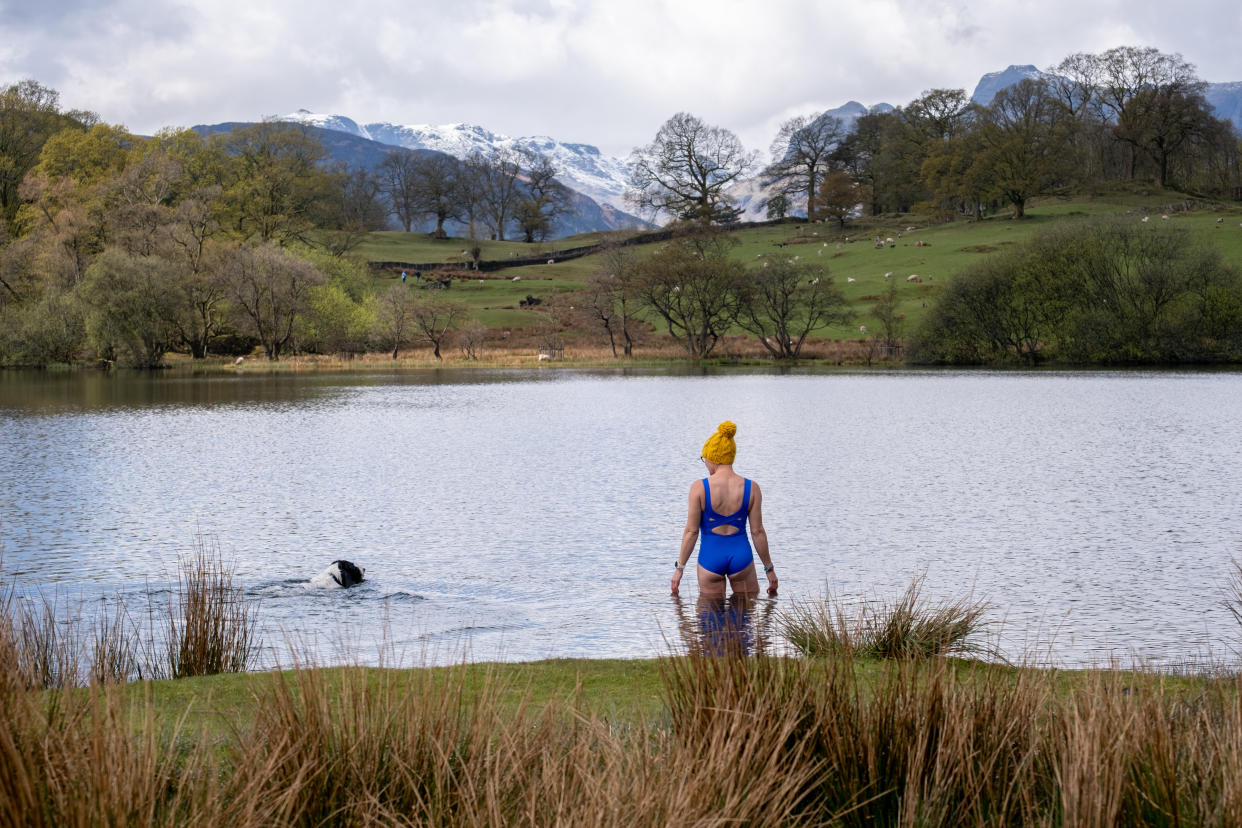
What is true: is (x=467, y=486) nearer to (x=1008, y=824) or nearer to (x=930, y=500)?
(x=930, y=500)

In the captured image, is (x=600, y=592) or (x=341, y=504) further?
(x=341, y=504)

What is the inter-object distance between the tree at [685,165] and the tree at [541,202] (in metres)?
20.7

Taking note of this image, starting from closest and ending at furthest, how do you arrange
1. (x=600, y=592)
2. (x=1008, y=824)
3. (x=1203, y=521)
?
(x=1008, y=824)
(x=600, y=592)
(x=1203, y=521)

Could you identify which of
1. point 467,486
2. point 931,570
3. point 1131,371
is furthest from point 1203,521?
point 1131,371

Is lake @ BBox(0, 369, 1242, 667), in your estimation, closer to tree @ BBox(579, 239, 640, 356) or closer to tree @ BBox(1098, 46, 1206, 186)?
tree @ BBox(579, 239, 640, 356)

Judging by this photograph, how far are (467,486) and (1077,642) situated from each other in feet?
46.9

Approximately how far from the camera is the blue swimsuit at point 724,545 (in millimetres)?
9688

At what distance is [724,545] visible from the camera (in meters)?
9.80

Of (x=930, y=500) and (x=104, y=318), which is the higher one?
(x=104, y=318)

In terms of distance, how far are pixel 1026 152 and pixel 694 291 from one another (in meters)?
40.4

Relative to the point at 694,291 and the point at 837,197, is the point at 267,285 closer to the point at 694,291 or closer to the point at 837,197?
the point at 694,291

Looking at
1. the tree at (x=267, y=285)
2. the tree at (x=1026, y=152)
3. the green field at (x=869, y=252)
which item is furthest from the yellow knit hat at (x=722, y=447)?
the tree at (x=1026, y=152)

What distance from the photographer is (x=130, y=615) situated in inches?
454

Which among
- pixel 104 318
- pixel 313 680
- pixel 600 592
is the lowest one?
pixel 600 592
